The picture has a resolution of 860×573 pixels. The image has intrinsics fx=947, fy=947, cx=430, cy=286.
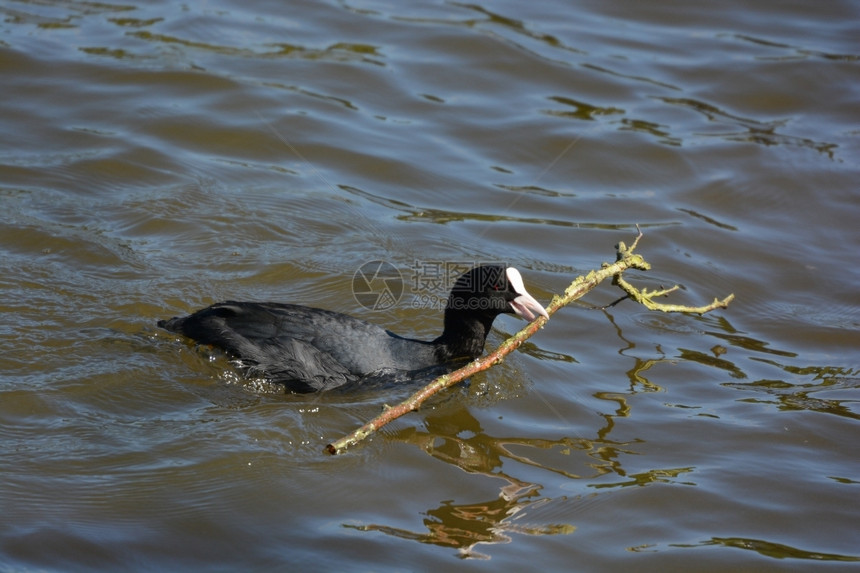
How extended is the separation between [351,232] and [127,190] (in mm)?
1781

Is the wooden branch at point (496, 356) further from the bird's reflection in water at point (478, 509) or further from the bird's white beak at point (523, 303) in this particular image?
the bird's reflection in water at point (478, 509)

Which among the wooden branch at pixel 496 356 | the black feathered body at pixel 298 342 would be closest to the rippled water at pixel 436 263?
the black feathered body at pixel 298 342

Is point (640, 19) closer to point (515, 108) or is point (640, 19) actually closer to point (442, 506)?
point (515, 108)

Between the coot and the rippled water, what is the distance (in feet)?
0.51

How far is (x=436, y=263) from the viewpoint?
22.4 feet

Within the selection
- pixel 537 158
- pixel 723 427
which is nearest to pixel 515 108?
pixel 537 158

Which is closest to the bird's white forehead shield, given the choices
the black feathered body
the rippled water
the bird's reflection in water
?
the rippled water

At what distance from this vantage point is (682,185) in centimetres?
827

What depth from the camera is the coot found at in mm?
5219

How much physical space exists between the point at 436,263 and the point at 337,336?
1.71 meters

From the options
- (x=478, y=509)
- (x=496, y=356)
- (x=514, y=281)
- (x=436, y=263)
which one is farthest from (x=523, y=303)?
(x=436, y=263)

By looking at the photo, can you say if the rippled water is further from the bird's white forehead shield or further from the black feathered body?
the bird's white forehead shield

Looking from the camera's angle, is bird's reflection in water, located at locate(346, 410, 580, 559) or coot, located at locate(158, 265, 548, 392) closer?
bird's reflection in water, located at locate(346, 410, 580, 559)

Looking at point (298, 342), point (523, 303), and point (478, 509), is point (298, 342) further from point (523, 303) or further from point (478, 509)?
point (478, 509)
